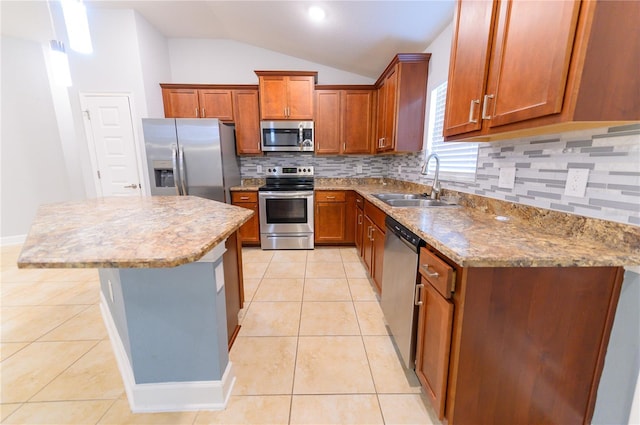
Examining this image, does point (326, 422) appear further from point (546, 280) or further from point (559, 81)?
point (559, 81)

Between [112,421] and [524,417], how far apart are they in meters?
1.84

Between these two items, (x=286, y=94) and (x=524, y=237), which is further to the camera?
(x=286, y=94)

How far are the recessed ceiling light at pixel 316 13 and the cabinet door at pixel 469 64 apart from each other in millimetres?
1422

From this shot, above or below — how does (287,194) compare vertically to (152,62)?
below

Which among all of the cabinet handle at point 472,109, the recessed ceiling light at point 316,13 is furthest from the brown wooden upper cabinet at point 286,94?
the cabinet handle at point 472,109

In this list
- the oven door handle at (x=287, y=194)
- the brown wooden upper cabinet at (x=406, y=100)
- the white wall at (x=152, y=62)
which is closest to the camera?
the brown wooden upper cabinet at (x=406, y=100)

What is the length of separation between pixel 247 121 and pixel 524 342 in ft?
11.9

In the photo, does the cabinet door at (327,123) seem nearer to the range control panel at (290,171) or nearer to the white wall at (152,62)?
the range control panel at (290,171)

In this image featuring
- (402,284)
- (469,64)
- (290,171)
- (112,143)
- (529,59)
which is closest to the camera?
(529,59)

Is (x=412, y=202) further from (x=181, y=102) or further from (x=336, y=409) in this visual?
(x=181, y=102)

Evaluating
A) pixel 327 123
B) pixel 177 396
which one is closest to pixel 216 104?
pixel 327 123

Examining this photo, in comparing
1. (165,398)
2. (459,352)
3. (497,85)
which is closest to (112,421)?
(165,398)

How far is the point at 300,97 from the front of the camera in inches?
134

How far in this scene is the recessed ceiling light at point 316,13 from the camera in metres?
2.37
